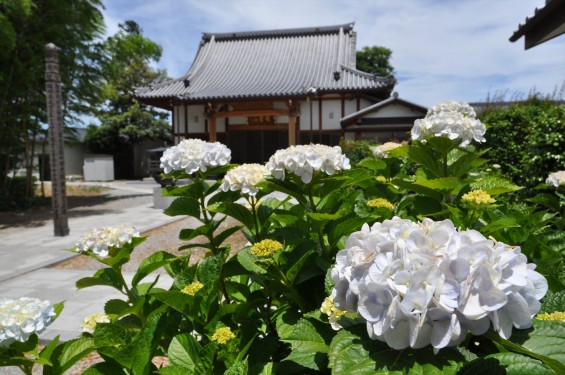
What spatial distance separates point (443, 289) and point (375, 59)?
32.9m

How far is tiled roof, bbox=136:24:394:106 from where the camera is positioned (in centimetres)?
1597

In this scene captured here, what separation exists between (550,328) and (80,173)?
26331 mm

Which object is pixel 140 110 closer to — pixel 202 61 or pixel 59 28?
pixel 202 61

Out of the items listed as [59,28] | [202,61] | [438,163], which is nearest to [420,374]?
[438,163]

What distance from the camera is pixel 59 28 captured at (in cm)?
945

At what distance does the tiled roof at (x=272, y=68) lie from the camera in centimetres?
1597

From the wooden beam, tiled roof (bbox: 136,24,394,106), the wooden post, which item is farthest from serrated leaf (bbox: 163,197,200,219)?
the wooden beam

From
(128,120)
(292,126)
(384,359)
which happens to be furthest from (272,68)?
(384,359)

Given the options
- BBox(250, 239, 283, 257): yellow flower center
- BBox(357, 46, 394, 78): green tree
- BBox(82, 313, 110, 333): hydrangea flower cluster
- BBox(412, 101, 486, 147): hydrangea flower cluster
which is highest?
BBox(357, 46, 394, 78): green tree

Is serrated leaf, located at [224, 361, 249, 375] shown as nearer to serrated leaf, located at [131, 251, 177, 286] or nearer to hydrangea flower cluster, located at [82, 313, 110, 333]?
serrated leaf, located at [131, 251, 177, 286]

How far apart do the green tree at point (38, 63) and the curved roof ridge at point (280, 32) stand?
440 inches

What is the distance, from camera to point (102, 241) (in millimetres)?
1522

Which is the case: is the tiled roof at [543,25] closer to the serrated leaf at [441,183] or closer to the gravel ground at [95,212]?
the serrated leaf at [441,183]

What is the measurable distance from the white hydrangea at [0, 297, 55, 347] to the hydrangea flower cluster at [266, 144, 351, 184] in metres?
0.82
